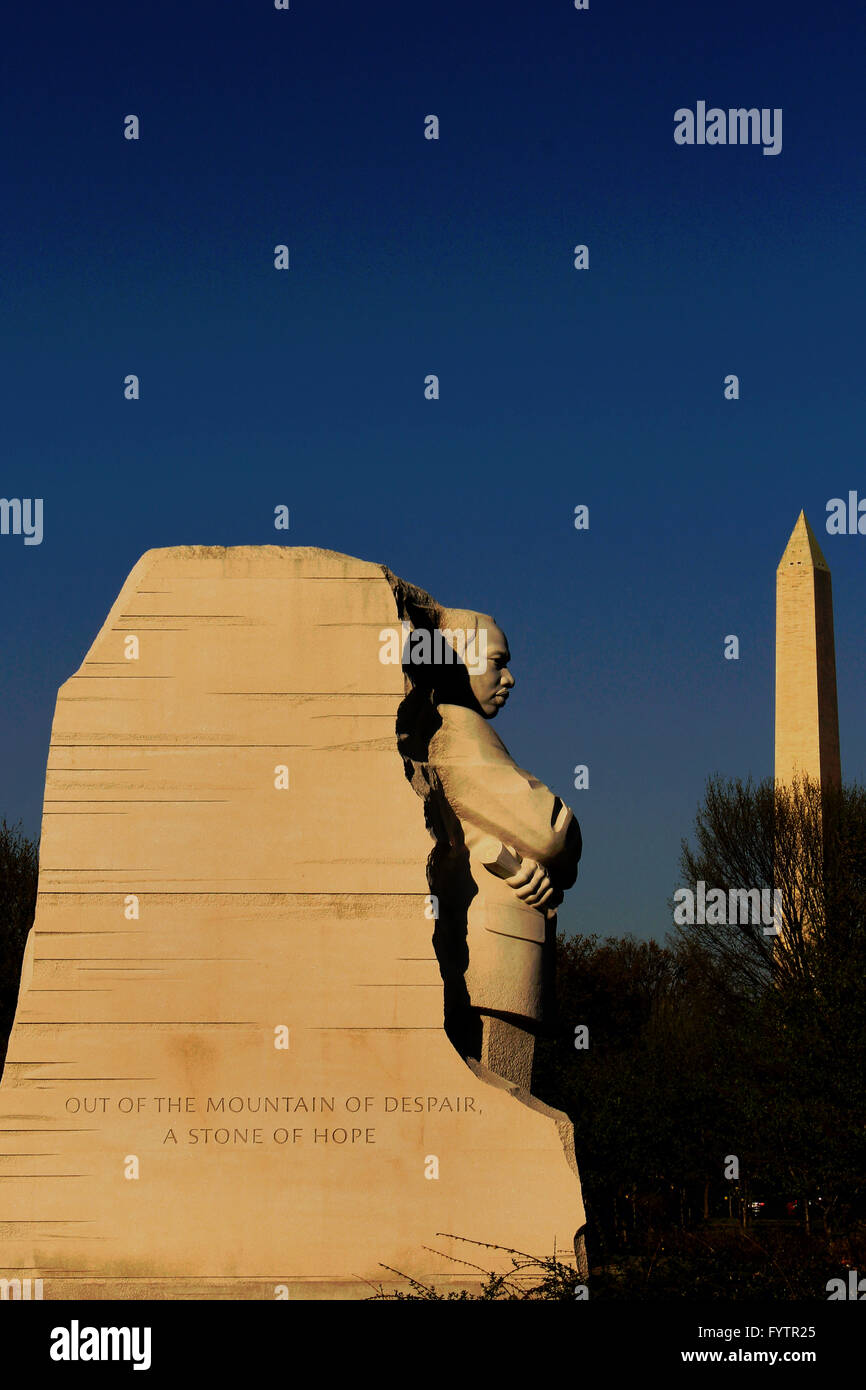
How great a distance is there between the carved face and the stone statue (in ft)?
0.82

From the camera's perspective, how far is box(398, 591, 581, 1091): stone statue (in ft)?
29.3

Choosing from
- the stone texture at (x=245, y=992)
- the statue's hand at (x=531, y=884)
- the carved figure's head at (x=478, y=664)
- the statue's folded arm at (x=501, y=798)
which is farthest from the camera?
the carved figure's head at (x=478, y=664)

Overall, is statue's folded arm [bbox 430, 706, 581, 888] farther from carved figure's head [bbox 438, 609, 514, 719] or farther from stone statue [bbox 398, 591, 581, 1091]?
carved figure's head [bbox 438, 609, 514, 719]

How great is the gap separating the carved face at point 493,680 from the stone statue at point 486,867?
25cm

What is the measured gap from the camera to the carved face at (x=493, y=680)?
981cm

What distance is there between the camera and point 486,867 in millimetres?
9117

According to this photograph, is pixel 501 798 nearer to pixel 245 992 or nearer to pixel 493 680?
pixel 493 680

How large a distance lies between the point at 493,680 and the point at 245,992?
2632 millimetres

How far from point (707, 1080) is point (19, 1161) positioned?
12.6 metres

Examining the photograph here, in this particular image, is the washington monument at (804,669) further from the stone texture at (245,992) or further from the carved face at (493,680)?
the stone texture at (245,992)

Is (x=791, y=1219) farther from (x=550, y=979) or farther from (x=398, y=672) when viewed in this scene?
(x=398, y=672)

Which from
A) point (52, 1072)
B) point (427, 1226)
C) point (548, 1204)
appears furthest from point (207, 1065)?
point (548, 1204)

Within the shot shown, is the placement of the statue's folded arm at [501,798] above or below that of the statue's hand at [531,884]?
above

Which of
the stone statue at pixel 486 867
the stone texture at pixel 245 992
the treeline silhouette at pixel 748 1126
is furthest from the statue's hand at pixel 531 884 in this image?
the treeline silhouette at pixel 748 1126
